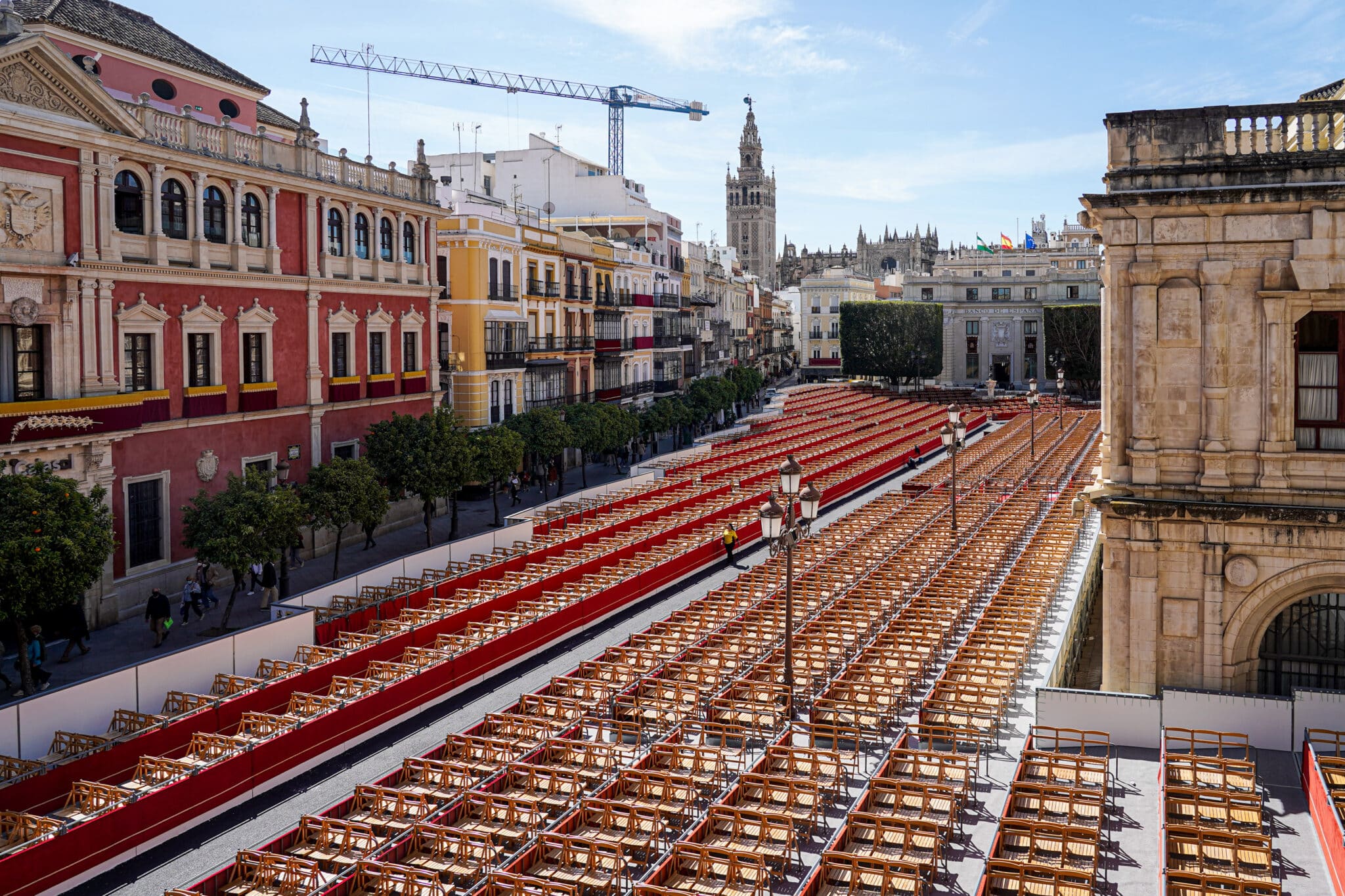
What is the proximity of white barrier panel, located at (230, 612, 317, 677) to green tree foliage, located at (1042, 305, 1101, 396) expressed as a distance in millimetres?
87012

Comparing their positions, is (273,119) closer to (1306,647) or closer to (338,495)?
(338,495)

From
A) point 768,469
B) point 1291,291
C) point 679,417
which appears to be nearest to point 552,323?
point 679,417

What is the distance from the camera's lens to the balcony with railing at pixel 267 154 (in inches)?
1117

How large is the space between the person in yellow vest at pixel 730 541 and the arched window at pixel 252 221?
16473 mm

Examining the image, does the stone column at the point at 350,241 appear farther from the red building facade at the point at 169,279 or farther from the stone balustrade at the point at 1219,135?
the stone balustrade at the point at 1219,135

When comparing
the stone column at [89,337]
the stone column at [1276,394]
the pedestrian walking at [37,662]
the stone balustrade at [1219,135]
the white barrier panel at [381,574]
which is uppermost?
the stone balustrade at [1219,135]

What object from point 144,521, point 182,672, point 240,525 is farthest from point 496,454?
point 182,672

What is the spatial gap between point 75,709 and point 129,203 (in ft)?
53.2

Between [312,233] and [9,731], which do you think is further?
[312,233]

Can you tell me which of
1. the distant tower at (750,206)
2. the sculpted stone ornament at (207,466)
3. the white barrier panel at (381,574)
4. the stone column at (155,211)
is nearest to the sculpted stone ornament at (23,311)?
the stone column at (155,211)

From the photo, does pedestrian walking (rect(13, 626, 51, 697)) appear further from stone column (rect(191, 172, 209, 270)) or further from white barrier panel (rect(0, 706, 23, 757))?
stone column (rect(191, 172, 209, 270))

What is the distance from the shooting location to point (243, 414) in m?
31.6

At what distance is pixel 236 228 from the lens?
31.2 m

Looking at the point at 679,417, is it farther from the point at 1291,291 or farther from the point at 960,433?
the point at 1291,291
